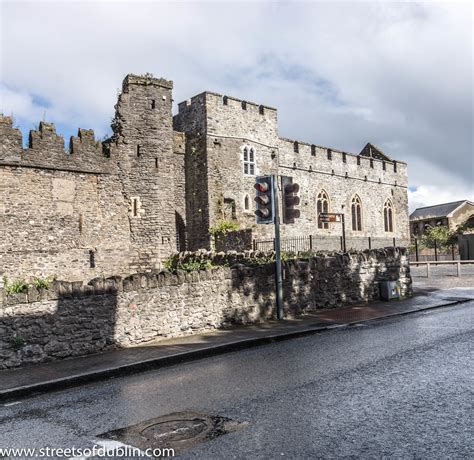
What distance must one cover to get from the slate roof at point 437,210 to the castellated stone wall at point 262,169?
3214 cm

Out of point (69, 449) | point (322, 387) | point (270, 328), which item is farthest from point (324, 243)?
point (69, 449)

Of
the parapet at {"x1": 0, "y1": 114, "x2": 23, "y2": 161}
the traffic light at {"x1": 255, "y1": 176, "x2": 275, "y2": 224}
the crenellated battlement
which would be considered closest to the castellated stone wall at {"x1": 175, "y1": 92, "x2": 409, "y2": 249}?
the crenellated battlement

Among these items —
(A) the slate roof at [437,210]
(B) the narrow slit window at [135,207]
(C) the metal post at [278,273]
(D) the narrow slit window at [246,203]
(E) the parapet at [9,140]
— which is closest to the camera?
(C) the metal post at [278,273]

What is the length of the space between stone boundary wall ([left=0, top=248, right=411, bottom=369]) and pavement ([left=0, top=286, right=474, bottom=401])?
290 mm

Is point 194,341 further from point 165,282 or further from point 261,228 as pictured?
point 261,228

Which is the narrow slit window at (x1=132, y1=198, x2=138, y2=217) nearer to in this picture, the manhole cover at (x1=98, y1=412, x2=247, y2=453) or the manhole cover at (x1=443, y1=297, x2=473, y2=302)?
the manhole cover at (x1=443, y1=297, x2=473, y2=302)

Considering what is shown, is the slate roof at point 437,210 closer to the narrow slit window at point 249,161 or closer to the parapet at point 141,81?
the narrow slit window at point 249,161

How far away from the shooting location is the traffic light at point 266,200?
1220 cm

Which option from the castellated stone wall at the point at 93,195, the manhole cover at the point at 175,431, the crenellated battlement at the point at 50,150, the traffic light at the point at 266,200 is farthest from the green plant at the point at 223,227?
the manhole cover at the point at 175,431

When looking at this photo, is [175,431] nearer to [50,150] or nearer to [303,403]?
[303,403]

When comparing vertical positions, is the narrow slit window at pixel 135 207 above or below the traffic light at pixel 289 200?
above

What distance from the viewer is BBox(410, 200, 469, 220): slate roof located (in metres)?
66.8

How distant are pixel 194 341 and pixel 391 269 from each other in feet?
28.8

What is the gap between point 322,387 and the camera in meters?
6.05
